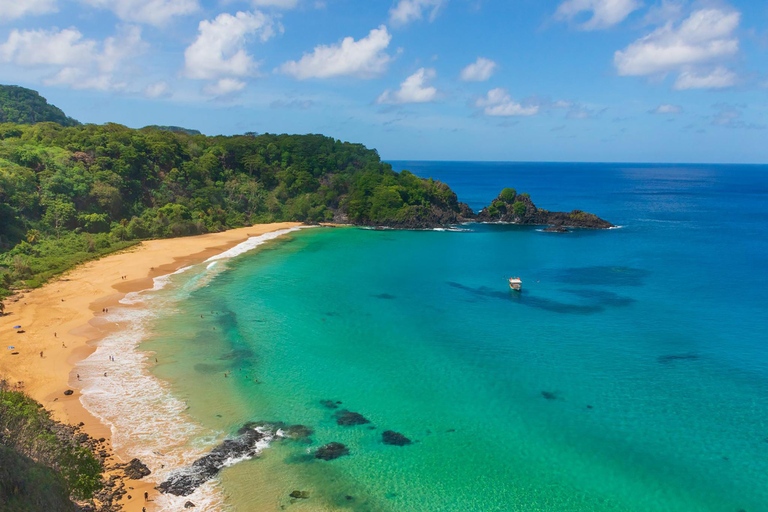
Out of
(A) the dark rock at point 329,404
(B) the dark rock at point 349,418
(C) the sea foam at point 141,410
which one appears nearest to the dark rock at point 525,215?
(C) the sea foam at point 141,410

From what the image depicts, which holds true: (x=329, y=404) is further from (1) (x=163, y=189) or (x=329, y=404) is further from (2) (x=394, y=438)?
(1) (x=163, y=189)

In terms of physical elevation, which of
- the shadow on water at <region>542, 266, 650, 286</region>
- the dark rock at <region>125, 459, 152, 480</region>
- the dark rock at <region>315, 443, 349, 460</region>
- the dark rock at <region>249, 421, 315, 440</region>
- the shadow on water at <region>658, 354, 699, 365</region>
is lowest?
the dark rock at <region>315, 443, 349, 460</region>

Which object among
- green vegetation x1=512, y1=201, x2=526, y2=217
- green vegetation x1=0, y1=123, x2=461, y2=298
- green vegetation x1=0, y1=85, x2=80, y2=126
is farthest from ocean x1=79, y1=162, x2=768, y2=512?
green vegetation x1=0, y1=85, x2=80, y2=126

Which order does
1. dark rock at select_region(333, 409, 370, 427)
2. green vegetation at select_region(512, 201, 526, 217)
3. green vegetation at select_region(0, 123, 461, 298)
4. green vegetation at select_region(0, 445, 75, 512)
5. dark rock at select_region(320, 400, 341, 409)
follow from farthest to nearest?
green vegetation at select_region(512, 201, 526, 217) → green vegetation at select_region(0, 123, 461, 298) → dark rock at select_region(320, 400, 341, 409) → dark rock at select_region(333, 409, 370, 427) → green vegetation at select_region(0, 445, 75, 512)

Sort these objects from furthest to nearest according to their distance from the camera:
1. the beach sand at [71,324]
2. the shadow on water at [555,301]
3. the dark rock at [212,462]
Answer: the shadow on water at [555,301]
the beach sand at [71,324]
the dark rock at [212,462]

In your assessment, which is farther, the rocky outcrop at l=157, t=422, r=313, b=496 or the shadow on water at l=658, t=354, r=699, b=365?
the shadow on water at l=658, t=354, r=699, b=365

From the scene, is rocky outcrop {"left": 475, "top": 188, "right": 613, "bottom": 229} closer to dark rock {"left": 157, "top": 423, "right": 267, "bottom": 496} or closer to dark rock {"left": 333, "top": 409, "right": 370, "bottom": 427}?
dark rock {"left": 333, "top": 409, "right": 370, "bottom": 427}

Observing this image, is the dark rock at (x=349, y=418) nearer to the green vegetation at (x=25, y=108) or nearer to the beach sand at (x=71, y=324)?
the beach sand at (x=71, y=324)
